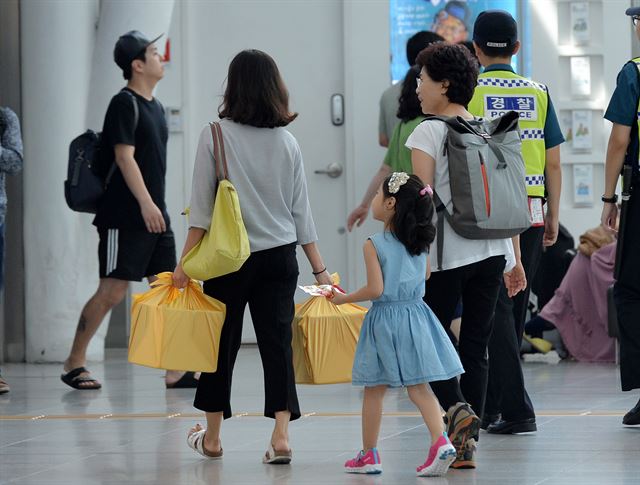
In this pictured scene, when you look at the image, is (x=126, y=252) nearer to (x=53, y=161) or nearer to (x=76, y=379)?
(x=76, y=379)

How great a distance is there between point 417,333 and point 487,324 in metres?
0.47

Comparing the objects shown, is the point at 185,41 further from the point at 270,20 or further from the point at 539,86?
the point at 539,86

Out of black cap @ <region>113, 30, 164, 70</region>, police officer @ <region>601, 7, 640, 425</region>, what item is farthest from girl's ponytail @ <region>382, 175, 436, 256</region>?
black cap @ <region>113, 30, 164, 70</region>

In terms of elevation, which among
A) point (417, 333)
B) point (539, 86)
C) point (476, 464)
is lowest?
point (476, 464)

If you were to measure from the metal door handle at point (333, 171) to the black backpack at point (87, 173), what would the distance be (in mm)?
3040

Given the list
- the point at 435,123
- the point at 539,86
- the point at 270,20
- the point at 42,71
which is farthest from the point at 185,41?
the point at 435,123

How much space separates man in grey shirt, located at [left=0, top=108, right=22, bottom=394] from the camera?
322 inches

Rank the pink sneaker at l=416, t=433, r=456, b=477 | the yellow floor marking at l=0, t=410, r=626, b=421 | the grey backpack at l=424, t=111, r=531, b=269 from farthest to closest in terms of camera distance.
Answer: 1. the yellow floor marking at l=0, t=410, r=626, b=421
2. the grey backpack at l=424, t=111, r=531, b=269
3. the pink sneaker at l=416, t=433, r=456, b=477

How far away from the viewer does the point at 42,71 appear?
9.93 m

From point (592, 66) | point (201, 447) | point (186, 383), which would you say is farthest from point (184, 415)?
point (592, 66)

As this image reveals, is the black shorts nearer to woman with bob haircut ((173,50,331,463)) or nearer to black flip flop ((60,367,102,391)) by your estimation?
black flip flop ((60,367,102,391))

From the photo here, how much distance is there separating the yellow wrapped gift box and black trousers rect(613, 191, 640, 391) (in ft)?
4.99

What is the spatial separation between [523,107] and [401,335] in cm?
153

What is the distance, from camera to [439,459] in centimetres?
494
